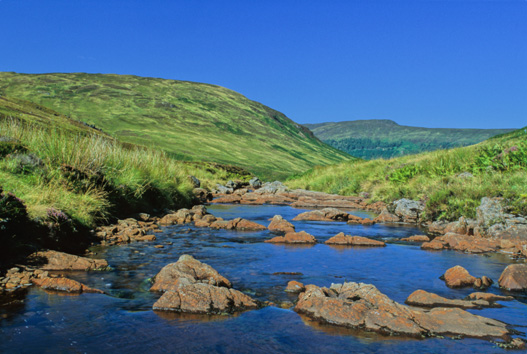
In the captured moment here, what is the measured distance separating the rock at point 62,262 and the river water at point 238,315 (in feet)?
1.20

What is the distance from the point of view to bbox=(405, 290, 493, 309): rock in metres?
7.06

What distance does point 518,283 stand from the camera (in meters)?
8.08

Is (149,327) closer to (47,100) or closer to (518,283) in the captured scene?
(518,283)

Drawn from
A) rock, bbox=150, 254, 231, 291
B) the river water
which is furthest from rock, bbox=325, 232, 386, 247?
rock, bbox=150, 254, 231, 291

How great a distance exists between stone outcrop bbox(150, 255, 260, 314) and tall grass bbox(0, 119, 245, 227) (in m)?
4.70

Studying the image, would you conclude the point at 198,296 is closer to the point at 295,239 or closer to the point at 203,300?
the point at 203,300

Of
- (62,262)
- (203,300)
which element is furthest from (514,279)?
(62,262)

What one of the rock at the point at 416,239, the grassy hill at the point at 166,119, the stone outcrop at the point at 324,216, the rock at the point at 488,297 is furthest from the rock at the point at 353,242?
the grassy hill at the point at 166,119

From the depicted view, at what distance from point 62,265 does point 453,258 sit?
9.13 metres

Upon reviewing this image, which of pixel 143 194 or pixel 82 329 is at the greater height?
pixel 143 194

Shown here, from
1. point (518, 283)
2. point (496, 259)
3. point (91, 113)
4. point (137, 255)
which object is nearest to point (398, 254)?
point (496, 259)

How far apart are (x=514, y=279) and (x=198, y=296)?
5.82 m

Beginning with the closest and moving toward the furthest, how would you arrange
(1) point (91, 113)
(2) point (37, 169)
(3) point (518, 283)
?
(3) point (518, 283) < (2) point (37, 169) < (1) point (91, 113)

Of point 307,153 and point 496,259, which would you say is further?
point 307,153
